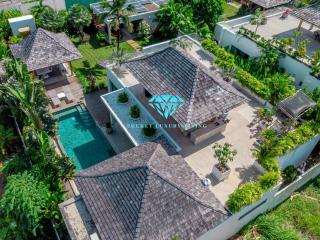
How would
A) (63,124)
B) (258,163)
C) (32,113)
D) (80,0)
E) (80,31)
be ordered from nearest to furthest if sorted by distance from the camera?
(258,163) < (32,113) < (63,124) < (80,31) < (80,0)

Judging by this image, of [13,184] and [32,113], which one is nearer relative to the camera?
[13,184]

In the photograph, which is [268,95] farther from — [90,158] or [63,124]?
[63,124]

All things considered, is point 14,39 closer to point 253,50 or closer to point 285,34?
point 253,50

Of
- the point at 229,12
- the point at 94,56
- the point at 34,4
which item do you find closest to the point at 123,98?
the point at 94,56

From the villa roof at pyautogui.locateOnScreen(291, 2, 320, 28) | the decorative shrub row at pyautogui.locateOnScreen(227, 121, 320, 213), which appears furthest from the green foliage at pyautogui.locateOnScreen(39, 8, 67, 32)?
the decorative shrub row at pyautogui.locateOnScreen(227, 121, 320, 213)

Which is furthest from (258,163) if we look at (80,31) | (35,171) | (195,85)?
(80,31)

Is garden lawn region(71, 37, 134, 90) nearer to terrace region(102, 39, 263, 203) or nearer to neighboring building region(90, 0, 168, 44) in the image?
neighboring building region(90, 0, 168, 44)
